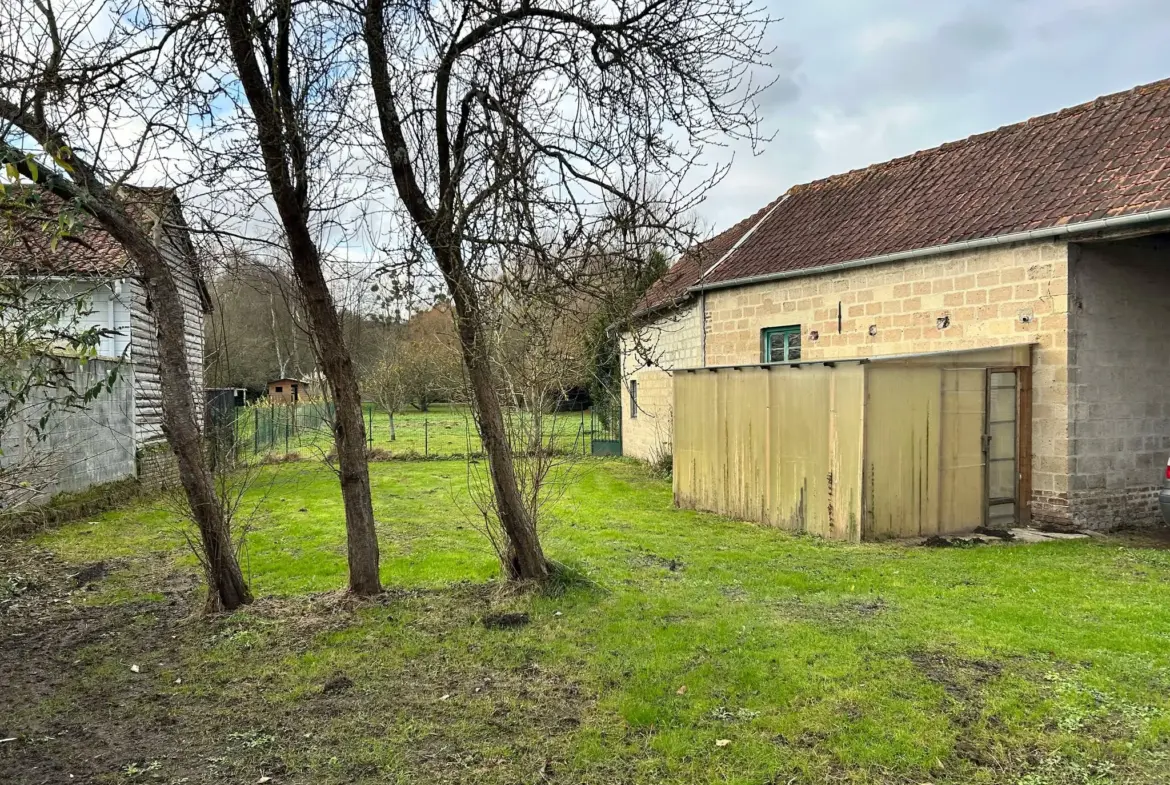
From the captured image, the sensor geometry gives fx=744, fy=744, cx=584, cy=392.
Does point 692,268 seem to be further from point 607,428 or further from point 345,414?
point 345,414

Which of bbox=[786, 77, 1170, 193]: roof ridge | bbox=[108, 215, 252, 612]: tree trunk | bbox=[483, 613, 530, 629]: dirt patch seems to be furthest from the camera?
bbox=[786, 77, 1170, 193]: roof ridge

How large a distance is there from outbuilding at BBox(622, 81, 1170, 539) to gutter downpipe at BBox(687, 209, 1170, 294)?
3 centimetres

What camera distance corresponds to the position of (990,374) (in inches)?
363

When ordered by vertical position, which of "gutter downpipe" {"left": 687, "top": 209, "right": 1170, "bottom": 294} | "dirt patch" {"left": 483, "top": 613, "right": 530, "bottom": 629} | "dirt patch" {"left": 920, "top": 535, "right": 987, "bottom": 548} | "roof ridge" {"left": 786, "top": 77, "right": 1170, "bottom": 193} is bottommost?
"dirt patch" {"left": 920, "top": 535, "right": 987, "bottom": 548}

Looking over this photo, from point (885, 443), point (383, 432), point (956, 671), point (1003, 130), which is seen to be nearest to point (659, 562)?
point (885, 443)

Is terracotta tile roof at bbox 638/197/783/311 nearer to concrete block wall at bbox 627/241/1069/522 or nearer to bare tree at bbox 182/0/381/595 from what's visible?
concrete block wall at bbox 627/241/1069/522

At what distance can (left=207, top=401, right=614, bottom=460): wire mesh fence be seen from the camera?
655cm

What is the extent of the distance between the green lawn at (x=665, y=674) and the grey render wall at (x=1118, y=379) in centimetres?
173

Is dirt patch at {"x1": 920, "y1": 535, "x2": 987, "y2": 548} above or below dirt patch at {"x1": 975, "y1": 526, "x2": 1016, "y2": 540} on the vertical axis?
below

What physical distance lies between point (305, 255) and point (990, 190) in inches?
368

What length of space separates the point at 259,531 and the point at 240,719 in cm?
651

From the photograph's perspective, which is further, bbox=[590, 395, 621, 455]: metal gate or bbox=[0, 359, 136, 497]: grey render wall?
bbox=[590, 395, 621, 455]: metal gate

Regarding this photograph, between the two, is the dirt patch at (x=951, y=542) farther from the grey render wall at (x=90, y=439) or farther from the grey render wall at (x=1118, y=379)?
the grey render wall at (x=90, y=439)

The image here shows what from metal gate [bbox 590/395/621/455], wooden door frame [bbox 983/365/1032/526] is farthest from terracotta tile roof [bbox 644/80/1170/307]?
metal gate [bbox 590/395/621/455]
